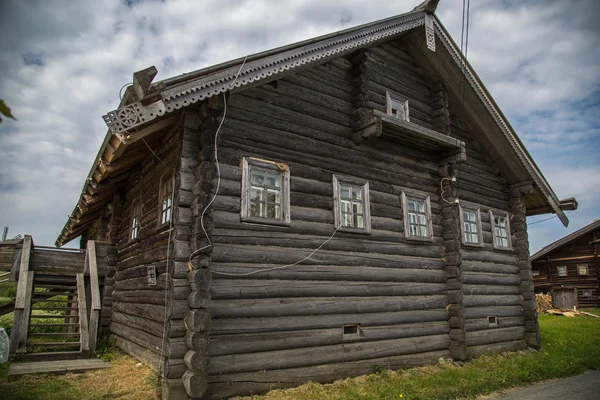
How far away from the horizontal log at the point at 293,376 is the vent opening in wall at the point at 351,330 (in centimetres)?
56

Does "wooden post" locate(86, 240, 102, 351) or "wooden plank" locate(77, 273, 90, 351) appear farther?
"wooden post" locate(86, 240, 102, 351)

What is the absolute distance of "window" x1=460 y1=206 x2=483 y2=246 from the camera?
11977 millimetres

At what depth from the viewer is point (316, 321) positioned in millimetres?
8031

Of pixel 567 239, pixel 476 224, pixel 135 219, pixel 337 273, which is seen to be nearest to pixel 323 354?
pixel 337 273

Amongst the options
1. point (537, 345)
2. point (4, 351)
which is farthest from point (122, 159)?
point (537, 345)

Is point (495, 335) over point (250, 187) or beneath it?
beneath

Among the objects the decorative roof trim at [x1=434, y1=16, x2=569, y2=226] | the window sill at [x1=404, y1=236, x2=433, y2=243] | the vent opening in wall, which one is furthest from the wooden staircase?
the decorative roof trim at [x1=434, y1=16, x2=569, y2=226]

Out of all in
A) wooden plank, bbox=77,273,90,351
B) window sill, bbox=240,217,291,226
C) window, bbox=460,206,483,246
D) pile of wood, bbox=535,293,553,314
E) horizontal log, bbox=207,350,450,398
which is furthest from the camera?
pile of wood, bbox=535,293,553,314

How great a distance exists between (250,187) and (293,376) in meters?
3.56

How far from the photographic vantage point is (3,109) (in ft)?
4.78

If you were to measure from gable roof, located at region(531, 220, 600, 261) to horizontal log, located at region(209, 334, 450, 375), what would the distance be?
79.5 feet

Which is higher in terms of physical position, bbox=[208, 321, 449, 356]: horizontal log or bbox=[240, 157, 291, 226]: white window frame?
bbox=[240, 157, 291, 226]: white window frame

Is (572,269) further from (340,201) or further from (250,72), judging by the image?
(250,72)

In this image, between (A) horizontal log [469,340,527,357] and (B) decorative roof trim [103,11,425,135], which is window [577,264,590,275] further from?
(B) decorative roof trim [103,11,425,135]
